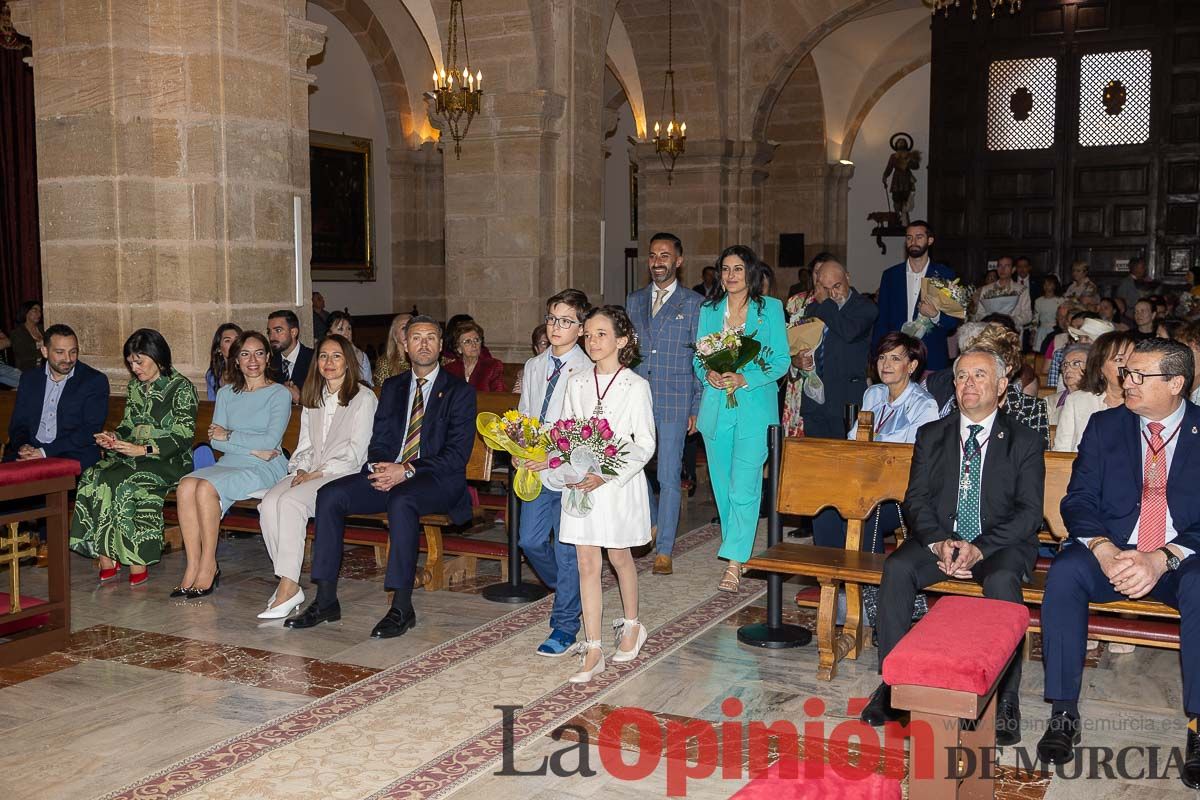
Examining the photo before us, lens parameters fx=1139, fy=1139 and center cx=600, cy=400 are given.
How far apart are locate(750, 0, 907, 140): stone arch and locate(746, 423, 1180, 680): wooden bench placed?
10.2 m

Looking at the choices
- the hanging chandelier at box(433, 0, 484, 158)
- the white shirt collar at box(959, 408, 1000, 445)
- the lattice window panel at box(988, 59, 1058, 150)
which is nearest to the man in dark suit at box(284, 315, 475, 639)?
the white shirt collar at box(959, 408, 1000, 445)

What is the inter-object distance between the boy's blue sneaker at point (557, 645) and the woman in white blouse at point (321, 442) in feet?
4.85

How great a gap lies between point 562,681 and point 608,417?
1115mm

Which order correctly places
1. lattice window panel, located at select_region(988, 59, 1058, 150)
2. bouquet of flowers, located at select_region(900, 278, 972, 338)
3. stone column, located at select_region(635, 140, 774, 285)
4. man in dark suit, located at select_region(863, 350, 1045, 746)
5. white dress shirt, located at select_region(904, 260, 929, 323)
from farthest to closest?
lattice window panel, located at select_region(988, 59, 1058, 150) → stone column, located at select_region(635, 140, 774, 285) → white dress shirt, located at select_region(904, 260, 929, 323) → bouquet of flowers, located at select_region(900, 278, 972, 338) → man in dark suit, located at select_region(863, 350, 1045, 746)

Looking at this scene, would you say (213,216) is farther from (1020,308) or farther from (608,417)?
(1020,308)

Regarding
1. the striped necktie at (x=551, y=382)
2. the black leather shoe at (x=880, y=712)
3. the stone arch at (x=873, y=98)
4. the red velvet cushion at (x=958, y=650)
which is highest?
the stone arch at (x=873, y=98)

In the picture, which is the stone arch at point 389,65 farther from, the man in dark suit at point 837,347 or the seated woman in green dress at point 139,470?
the seated woman in green dress at point 139,470

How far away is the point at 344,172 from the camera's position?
55.1 ft

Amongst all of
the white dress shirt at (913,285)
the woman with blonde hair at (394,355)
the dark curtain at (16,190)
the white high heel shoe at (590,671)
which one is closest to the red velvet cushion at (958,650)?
the white high heel shoe at (590,671)

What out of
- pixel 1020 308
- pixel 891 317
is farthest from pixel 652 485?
pixel 1020 308

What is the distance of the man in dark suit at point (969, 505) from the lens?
435 cm

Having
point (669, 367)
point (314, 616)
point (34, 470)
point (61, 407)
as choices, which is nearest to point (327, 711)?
point (314, 616)

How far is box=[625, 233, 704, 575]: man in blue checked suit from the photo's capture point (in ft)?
21.4

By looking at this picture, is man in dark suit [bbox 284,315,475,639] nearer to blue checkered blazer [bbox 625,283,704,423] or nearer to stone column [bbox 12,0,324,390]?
blue checkered blazer [bbox 625,283,704,423]
